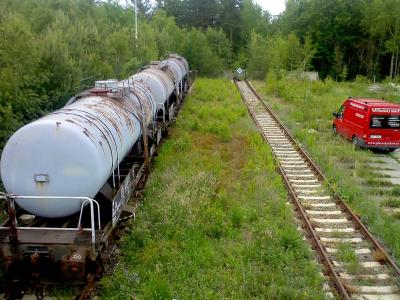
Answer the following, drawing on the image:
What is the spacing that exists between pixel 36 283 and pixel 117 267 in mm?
1800

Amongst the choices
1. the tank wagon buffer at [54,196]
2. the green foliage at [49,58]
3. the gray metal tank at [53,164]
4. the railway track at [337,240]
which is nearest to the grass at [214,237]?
the railway track at [337,240]

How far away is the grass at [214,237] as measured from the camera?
8945mm

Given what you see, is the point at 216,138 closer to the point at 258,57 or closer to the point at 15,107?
the point at 15,107

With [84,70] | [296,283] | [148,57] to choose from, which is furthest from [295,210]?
[148,57]

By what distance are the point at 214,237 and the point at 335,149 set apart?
402 inches

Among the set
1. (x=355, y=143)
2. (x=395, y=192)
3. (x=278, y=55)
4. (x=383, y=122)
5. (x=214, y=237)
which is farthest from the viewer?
(x=278, y=55)

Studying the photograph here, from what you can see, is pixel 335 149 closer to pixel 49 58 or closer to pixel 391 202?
pixel 391 202

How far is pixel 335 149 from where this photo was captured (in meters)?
19.5

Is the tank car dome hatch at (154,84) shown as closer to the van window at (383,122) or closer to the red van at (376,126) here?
the red van at (376,126)

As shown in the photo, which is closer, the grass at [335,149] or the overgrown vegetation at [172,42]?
the grass at [335,149]

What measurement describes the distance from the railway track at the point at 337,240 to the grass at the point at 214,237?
1.42 feet

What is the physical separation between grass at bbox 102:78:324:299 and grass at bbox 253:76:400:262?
7.30 ft

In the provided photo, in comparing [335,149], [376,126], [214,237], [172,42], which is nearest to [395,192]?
[376,126]

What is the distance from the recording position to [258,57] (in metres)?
54.1
